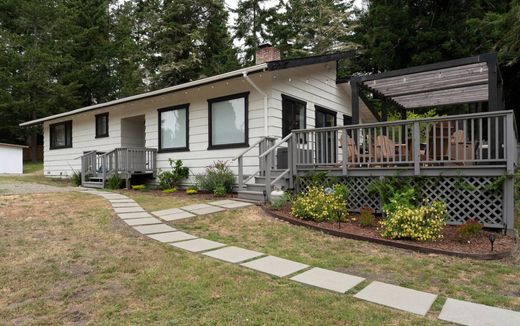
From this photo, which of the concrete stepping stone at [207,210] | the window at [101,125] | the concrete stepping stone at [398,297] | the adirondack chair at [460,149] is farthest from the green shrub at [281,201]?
the window at [101,125]

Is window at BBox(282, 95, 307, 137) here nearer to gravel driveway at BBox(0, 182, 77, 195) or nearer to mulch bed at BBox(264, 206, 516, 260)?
mulch bed at BBox(264, 206, 516, 260)

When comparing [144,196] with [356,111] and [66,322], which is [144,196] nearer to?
[356,111]

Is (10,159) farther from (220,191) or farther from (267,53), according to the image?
(267,53)

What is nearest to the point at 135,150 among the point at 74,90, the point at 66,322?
the point at 66,322

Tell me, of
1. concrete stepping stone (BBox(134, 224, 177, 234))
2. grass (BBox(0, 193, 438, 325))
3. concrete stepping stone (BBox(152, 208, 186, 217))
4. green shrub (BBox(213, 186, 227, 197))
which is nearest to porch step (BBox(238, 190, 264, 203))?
green shrub (BBox(213, 186, 227, 197))

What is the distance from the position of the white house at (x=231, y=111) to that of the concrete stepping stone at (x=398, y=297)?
18.2 feet

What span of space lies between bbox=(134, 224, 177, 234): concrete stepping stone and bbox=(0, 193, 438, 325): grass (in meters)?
0.30

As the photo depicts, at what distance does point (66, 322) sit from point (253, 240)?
8.83 ft

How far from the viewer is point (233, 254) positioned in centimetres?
A: 420

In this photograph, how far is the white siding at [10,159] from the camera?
17.7 meters

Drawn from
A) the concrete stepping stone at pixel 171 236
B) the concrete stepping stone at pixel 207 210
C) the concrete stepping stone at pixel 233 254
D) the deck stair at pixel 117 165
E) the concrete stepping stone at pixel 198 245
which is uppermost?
the deck stair at pixel 117 165

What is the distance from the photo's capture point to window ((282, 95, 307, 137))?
8.81 metres

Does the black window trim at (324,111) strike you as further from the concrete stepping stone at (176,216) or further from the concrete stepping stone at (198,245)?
the concrete stepping stone at (198,245)

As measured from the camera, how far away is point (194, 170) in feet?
32.5
